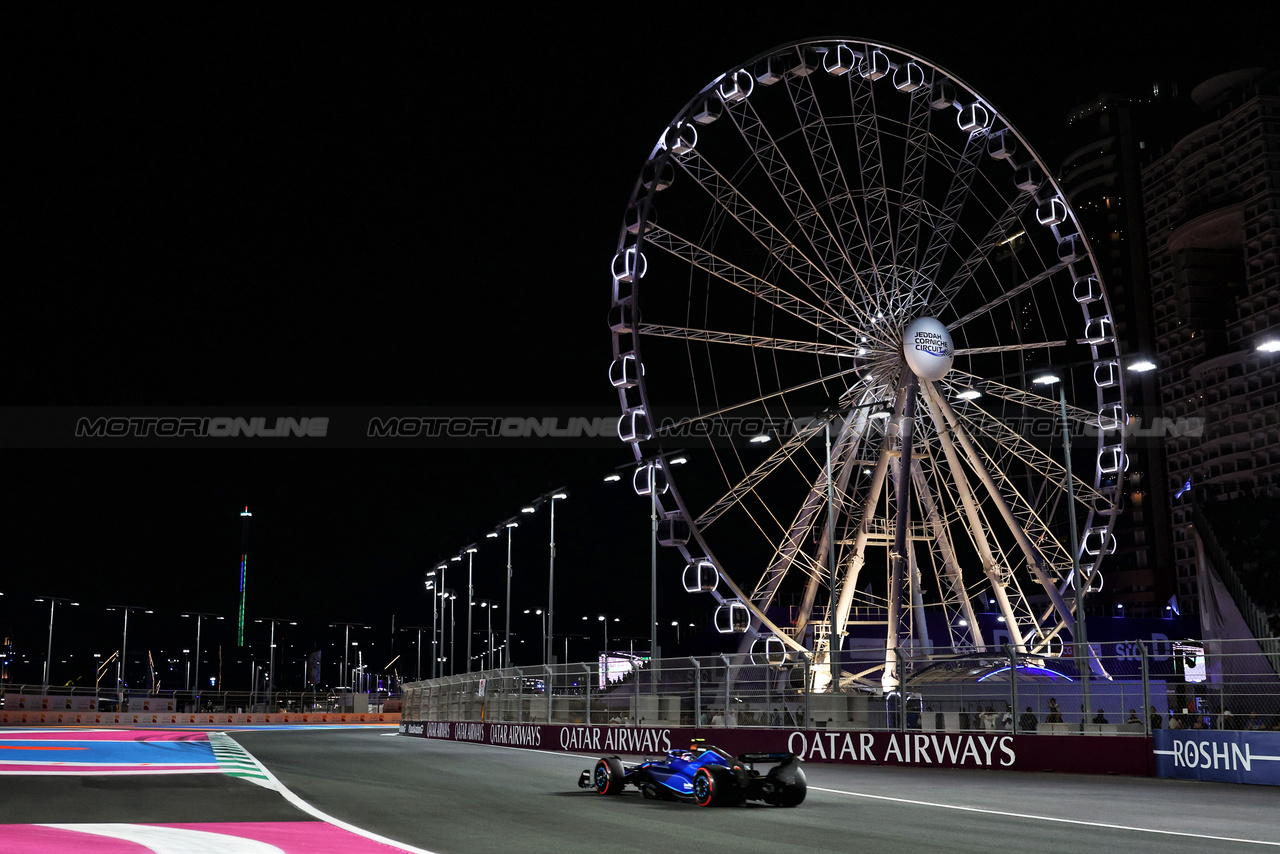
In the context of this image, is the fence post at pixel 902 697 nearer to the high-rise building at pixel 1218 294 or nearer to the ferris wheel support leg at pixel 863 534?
the ferris wheel support leg at pixel 863 534

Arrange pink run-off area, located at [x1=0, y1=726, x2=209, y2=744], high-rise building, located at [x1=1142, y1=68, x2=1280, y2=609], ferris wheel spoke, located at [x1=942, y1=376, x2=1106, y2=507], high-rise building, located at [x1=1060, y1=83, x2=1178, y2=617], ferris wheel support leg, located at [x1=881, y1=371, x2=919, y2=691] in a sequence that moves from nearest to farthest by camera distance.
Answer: ferris wheel support leg, located at [x1=881, y1=371, x2=919, y2=691] → ferris wheel spoke, located at [x1=942, y1=376, x2=1106, y2=507] → pink run-off area, located at [x1=0, y1=726, x2=209, y2=744] → high-rise building, located at [x1=1142, y1=68, x2=1280, y2=609] → high-rise building, located at [x1=1060, y1=83, x2=1178, y2=617]

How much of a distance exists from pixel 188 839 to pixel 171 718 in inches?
2236

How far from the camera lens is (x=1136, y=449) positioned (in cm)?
11988

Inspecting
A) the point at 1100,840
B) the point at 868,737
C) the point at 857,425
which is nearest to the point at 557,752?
the point at 868,737

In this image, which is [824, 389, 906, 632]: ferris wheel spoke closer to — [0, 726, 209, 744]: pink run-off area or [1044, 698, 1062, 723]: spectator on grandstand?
[1044, 698, 1062, 723]: spectator on grandstand

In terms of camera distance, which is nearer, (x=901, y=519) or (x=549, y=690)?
(x=549, y=690)

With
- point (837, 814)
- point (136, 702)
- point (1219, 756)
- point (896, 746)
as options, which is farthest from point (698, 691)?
point (136, 702)

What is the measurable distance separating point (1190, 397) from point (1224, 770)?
102m

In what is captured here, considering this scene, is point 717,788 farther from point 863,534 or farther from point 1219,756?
point 863,534

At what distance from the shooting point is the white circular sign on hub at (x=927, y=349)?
3284 centimetres

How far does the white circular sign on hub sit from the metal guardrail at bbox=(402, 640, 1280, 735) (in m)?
7.73

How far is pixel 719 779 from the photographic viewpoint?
1432cm

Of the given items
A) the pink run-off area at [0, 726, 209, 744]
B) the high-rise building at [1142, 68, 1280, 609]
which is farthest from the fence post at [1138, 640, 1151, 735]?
the high-rise building at [1142, 68, 1280, 609]

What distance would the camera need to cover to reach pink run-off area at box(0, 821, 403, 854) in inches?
387
